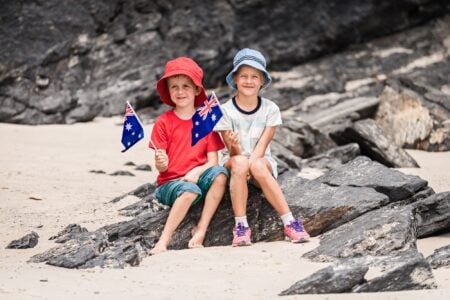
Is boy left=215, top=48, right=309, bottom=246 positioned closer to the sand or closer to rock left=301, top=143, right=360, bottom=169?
the sand

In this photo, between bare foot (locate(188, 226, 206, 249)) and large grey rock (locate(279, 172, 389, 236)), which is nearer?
bare foot (locate(188, 226, 206, 249))

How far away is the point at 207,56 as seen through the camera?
15.2m

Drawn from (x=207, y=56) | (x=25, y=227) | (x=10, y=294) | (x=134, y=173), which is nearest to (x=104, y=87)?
(x=207, y=56)

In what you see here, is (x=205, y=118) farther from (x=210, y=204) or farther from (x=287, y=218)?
(x=287, y=218)

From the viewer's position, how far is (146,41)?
48.8 feet

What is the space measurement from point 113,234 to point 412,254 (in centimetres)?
234

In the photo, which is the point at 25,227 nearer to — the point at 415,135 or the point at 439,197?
the point at 439,197

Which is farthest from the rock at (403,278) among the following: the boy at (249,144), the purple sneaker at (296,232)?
the boy at (249,144)

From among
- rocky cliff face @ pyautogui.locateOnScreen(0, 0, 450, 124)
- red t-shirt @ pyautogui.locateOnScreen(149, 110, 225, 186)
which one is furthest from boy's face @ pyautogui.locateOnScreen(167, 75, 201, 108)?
rocky cliff face @ pyautogui.locateOnScreen(0, 0, 450, 124)

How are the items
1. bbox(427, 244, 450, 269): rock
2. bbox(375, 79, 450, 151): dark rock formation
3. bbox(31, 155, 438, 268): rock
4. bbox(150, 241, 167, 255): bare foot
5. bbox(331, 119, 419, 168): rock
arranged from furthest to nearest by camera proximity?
bbox(375, 79, 450, 151): dark rock formation
bbox(331, 119, 419, 168): rock
bbox(150, 241, 167, 255): bare foot
bbox(31, 155, 438, 268): rock
bbox(427, 244, 450, 269): rock

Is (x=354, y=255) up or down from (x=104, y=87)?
down

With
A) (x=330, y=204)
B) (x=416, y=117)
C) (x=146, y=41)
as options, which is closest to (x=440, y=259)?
(x=330, y=204)

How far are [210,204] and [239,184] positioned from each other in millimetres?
287

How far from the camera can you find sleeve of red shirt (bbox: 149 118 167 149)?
6281 mm
